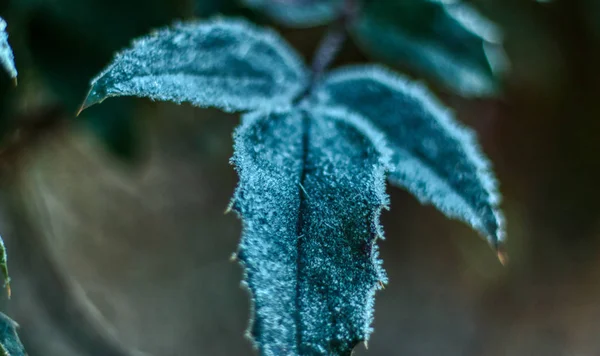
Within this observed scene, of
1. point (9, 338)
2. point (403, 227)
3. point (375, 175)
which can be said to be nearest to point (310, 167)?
point (375, 175)

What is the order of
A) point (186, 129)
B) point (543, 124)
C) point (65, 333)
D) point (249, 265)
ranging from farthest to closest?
point (543, 124) < point (186, 129) < point (65, 333) < point (249, 265)

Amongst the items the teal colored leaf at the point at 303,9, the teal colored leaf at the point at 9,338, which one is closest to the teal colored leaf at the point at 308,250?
the teal colored leaf at the point at 9,338

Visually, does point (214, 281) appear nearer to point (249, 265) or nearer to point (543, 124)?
point (543, 124)

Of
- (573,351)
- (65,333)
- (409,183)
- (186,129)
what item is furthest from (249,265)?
(573,351)

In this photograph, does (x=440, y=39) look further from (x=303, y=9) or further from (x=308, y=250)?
(x=308, y=250)

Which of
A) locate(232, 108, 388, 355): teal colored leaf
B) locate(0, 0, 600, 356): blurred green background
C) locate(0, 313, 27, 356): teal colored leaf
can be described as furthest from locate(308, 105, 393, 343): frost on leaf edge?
locate(0, 0, 600, 356): blurred green background

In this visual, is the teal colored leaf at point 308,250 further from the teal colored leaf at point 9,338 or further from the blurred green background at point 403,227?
the blurred green background at point 403,227
